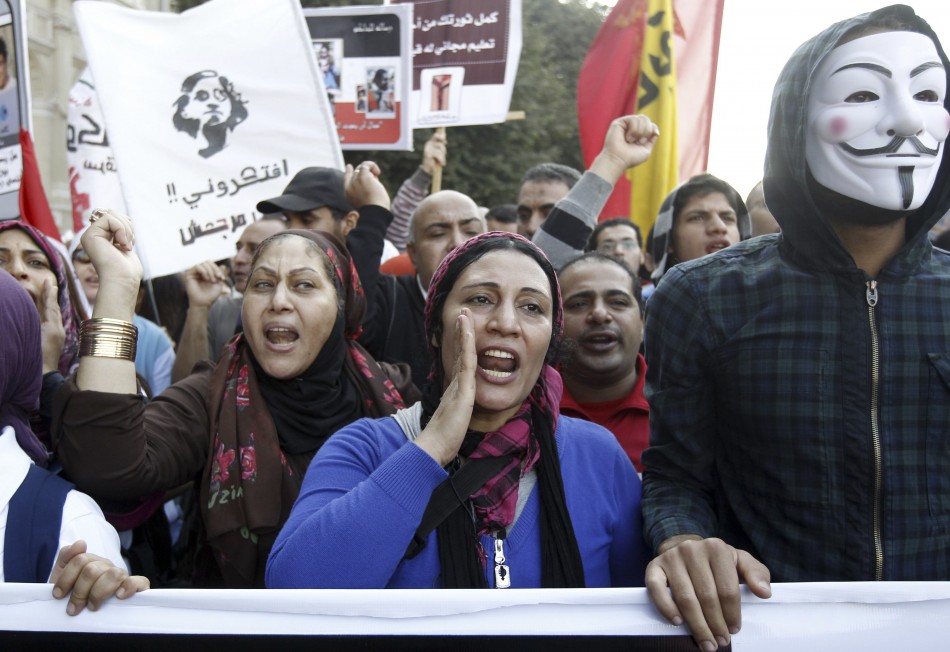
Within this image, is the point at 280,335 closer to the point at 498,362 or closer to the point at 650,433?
the point at 498,362

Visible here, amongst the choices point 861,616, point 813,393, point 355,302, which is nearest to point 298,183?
point 355,302

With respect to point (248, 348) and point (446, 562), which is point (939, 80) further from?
point (248, 348)

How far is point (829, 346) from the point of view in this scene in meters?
1.75

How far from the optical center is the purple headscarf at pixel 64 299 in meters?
2.91

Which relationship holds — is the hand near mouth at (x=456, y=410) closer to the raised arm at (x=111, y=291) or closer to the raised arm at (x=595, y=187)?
the raised arm at (x=111, y=291)

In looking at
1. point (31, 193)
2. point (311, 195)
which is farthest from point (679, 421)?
point (31, 193)

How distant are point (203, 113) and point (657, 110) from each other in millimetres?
2678

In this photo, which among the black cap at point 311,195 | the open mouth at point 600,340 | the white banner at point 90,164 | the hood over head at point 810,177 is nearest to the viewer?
the hood over head at point 810,177

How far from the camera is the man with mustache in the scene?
10.2ft

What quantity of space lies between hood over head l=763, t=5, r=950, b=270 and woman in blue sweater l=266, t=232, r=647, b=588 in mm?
575

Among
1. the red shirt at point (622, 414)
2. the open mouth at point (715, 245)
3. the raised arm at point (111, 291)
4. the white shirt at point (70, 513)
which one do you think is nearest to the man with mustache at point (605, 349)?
the red shirt at point (622, 414)

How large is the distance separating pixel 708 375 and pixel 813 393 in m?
0.21

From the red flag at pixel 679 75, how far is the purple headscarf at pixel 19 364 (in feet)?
13.2

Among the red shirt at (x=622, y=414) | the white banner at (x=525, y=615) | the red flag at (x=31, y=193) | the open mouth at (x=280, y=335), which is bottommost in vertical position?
the red shirt at (x=622, y=414)
